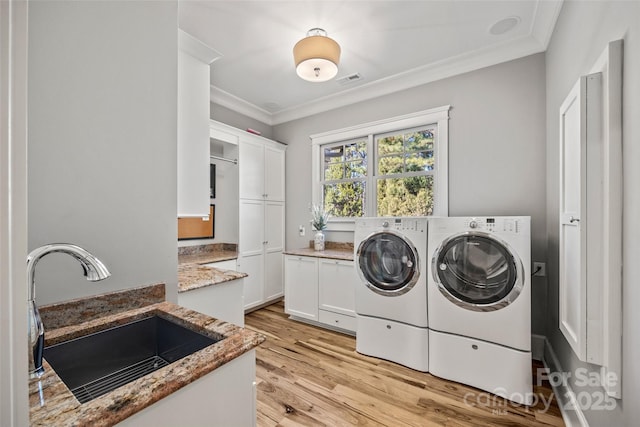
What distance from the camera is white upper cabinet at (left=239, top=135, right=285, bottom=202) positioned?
3.42m

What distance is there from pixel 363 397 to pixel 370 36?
2.79 m

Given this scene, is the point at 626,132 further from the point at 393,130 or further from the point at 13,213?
the point at 393,130

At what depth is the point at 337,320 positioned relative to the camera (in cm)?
292

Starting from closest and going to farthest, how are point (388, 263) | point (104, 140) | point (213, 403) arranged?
point (213, 403), point (104, 140), point (388, 263)

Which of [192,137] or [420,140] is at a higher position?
[420,140]

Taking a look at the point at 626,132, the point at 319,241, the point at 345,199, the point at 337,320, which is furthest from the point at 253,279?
the point at 626,132

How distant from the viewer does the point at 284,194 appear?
13.3ft

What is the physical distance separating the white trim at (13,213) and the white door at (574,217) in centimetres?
170

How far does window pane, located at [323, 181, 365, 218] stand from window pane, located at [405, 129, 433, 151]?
0.72m

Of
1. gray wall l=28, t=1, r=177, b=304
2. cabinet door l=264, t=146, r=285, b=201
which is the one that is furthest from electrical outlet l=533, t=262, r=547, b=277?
cabinet door l=264, t=146, r=285, b=201

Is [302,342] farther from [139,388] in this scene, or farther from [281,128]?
[281,128]

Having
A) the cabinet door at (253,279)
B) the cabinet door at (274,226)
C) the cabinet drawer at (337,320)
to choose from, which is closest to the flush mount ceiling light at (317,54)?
the cabinet door at (274,226)

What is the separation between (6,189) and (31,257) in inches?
17.0

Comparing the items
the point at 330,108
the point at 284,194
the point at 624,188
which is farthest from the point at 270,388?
the point at 330,108
